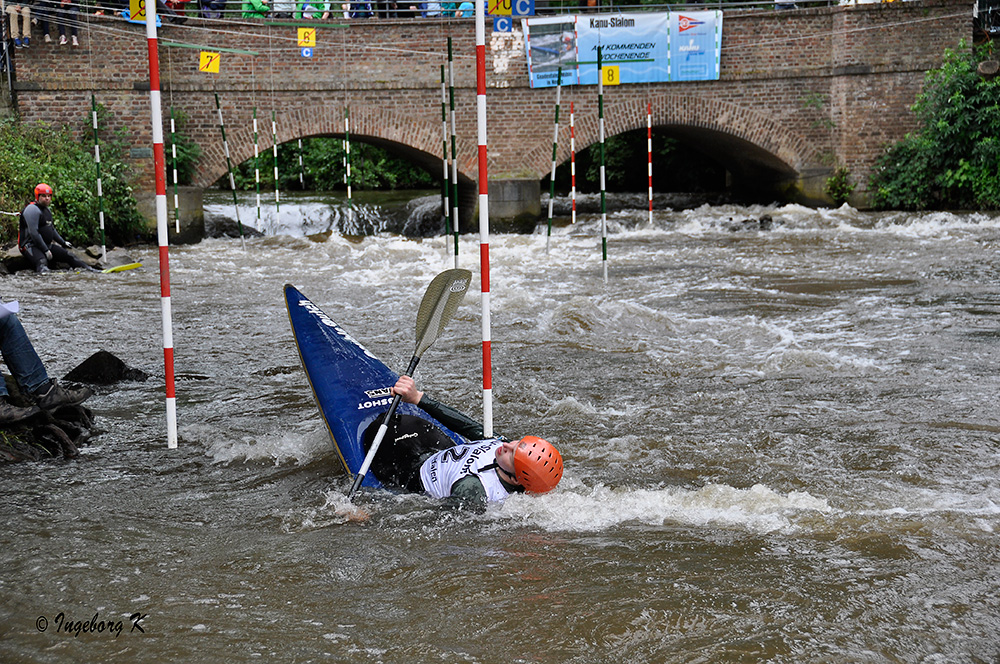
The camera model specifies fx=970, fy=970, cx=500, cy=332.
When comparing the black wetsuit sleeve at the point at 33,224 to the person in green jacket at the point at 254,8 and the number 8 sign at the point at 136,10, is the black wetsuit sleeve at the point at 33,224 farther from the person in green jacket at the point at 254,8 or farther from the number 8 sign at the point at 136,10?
the person in green jacket at the point at 254,8

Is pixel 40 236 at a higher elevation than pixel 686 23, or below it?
below

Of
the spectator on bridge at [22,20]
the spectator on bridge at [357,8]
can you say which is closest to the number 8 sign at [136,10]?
the spectator on bridge at [22,20]

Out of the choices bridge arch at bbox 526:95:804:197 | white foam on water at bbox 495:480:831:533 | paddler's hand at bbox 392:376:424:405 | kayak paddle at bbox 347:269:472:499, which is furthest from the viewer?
bridge arch at bbox 526:95:804:197

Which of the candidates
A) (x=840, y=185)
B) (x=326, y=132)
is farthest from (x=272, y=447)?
(x=840, y=185)

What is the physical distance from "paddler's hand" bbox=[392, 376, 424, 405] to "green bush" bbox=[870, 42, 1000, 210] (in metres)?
13.9

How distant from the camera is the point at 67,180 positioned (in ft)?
42.1

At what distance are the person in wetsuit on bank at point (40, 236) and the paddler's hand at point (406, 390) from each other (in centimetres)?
844

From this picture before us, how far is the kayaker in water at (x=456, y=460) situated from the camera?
12.2 feet

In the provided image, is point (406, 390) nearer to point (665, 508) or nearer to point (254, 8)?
point (665, 508)

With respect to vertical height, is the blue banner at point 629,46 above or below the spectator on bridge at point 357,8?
below

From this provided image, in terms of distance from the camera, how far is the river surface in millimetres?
2809

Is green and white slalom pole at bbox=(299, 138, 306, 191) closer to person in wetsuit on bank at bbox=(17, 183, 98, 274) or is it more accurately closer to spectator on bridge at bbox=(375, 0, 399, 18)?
spectator on bridge at bbox=(375, 0, 399, 18)
